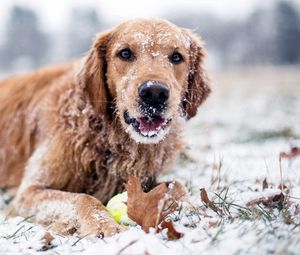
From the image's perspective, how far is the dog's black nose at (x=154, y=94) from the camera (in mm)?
3326

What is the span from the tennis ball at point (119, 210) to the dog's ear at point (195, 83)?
1.23 meters

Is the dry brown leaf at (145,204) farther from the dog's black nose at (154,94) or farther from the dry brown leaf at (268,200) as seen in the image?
the dog's black nose at (154,94)

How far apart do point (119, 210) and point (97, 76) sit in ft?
4.41

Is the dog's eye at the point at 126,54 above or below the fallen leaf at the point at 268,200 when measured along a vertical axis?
→ above

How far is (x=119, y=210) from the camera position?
3.26m

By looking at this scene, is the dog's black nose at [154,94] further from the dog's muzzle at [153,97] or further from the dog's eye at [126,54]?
the dog's eye at [126,54]

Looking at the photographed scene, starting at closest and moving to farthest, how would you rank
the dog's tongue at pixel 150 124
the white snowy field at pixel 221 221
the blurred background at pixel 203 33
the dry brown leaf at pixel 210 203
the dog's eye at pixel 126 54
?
the white snowy field at pixel 221 221 → the dry brown leaf at pixel 210 203 → the dog's tongue at pixel 150 124 → the dog's eye at pixel 126 54 → the blurred background at pixel 203 33

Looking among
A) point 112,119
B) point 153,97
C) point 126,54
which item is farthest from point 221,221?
point 126,54

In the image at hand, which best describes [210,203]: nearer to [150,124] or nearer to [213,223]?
[213,223]

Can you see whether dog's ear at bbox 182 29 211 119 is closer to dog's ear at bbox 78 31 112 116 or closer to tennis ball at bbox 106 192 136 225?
dog's ear at bbox 78 31 112 116

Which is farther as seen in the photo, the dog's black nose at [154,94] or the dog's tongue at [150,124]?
the dog's tongue at [150,124]

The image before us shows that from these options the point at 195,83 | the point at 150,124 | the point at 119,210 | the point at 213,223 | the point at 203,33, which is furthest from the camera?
the point at 203,33

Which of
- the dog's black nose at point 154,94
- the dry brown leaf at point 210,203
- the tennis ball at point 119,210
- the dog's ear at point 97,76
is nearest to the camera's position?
the dry brown leaf at point 210,203

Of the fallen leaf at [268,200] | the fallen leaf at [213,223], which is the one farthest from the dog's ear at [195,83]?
the fallen leaf at [213,223]
